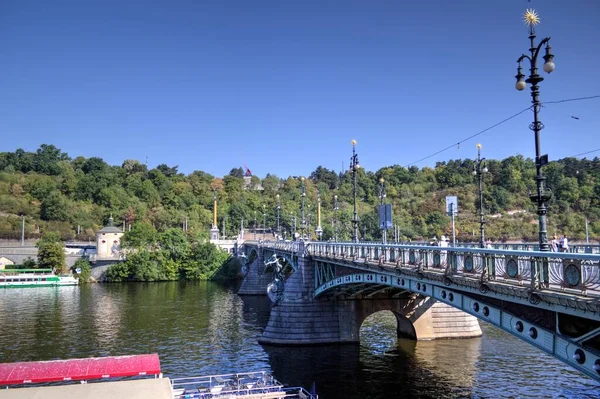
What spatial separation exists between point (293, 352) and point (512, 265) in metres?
25.7

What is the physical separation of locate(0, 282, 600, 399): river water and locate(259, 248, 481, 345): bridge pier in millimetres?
1017

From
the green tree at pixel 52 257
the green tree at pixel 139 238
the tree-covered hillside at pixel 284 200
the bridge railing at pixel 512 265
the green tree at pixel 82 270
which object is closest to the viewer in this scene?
the bridge railing at pixel 512 265

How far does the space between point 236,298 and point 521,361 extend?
→ 46212mm

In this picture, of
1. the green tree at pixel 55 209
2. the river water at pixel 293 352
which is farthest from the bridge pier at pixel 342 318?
the green tree at pixel 55 209

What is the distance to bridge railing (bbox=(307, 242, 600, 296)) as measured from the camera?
13312 millimetres

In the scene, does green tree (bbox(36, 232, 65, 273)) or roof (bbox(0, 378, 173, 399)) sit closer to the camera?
roof (bbox(0, 378, 173, 399))

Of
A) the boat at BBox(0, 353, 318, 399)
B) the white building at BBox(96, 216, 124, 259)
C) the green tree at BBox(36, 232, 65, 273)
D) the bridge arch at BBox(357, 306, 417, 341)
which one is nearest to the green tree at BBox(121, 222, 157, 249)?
the white building at BBox(96, 216, 124, 259)

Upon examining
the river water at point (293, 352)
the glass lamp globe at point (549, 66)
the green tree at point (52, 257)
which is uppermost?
the glass lamp globe at point (549, 66)

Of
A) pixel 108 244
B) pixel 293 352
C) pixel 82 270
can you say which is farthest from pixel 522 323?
pixel 108 244

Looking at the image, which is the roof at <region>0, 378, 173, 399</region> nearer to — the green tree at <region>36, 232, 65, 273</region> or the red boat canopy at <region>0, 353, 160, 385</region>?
the red boat canopy at <region>0, 353, 160, 385</region>

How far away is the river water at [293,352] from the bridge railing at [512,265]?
983 centimetres

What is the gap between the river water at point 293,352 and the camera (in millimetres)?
30672

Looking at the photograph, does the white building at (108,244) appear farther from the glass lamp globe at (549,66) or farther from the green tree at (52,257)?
the glass lamp globe at (549,66)

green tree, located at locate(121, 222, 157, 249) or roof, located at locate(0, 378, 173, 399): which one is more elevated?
green tree, located at locate(121, 222, 157, 249)
